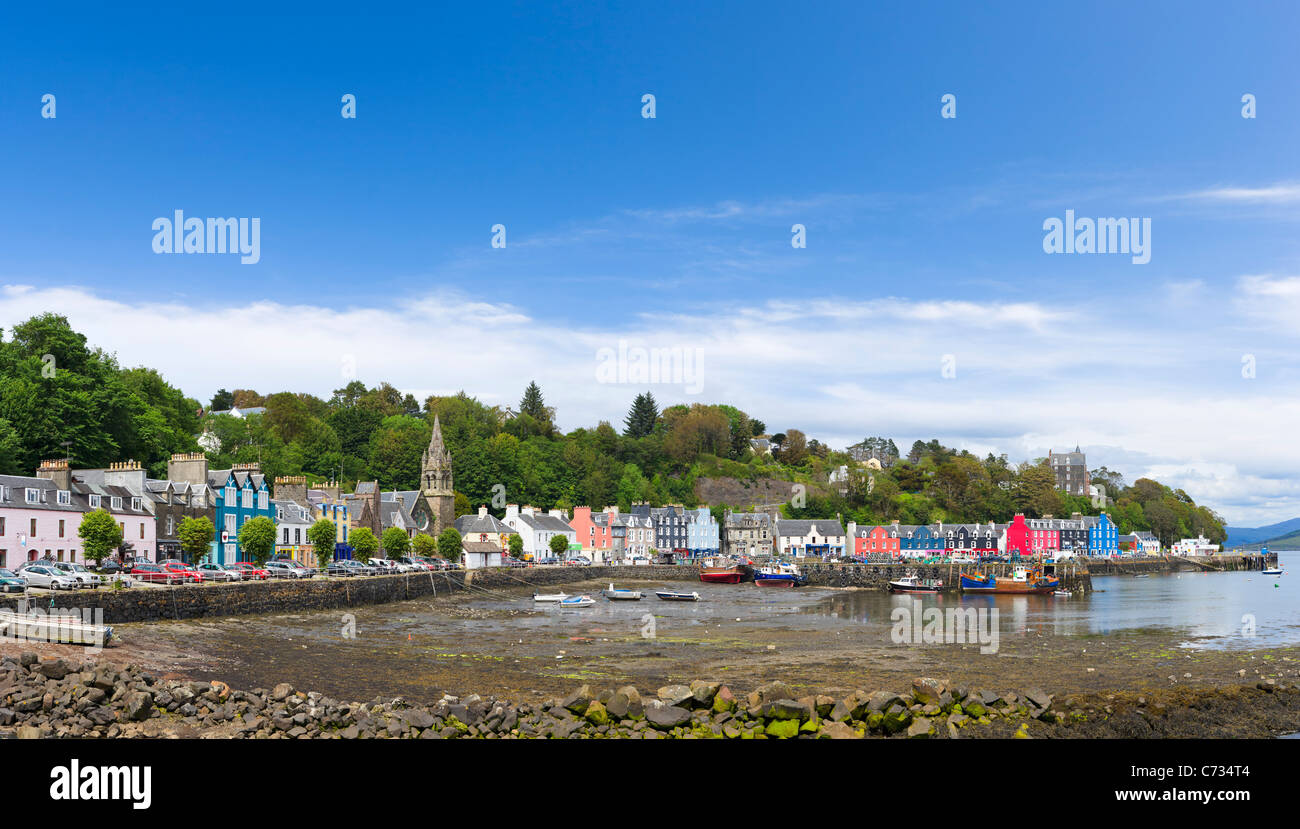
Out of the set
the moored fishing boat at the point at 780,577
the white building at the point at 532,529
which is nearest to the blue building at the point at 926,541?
the moored fishing boat at the point at 780,577

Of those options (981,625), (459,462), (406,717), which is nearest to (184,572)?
(406,717)

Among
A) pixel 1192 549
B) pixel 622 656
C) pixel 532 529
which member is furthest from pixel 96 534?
pixel 1192 549

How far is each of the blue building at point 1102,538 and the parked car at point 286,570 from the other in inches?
5445

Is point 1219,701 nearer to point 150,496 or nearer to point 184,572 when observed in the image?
point 184,572

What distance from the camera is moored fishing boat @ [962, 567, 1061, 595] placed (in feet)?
292

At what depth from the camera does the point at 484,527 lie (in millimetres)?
108062

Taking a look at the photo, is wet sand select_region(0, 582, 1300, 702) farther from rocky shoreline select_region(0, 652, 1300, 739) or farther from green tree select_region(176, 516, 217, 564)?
green tree select_region(176, 516, 217, 564)

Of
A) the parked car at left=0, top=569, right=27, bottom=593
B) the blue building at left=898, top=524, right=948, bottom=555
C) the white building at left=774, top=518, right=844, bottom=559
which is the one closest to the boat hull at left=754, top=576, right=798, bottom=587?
the white building at left=774, top=518, right=844, bottom=559

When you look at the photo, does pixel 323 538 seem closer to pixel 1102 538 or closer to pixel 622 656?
pixel 622 656

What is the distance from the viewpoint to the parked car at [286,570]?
58.1 meters

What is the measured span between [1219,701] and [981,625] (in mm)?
28995

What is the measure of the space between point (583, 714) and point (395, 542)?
62407 mm

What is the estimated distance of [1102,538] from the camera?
165875 mm
